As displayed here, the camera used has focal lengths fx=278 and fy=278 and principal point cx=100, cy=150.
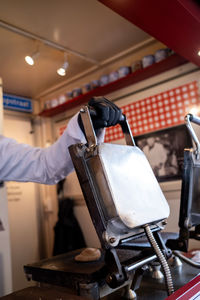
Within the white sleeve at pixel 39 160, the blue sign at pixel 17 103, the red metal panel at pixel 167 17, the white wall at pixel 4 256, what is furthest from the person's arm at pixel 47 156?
the blue sign at pixel 17 103

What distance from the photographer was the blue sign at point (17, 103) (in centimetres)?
305

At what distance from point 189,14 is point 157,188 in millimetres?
972

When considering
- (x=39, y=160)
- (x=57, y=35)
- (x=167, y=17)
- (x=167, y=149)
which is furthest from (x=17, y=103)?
(x=39, y=160)

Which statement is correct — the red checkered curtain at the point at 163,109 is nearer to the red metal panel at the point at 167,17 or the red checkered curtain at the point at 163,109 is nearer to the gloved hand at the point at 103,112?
the red metal panel at the point at 167,17

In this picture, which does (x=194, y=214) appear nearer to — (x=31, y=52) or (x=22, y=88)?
(x=31, y=52)

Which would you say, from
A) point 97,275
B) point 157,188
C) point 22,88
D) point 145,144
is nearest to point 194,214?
point 157,188

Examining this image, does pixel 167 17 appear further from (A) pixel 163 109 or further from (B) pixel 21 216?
(B) pixel 21 216

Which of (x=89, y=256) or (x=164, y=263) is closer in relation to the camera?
(x=164, y=263)

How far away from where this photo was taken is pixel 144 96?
2346 millimetres

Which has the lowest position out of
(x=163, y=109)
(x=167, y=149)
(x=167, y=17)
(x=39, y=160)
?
(x=39, y=160)

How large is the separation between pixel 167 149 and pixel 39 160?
1.39 meters

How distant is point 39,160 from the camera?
0.98m

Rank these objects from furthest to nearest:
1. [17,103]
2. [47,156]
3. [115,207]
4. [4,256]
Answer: [17,103], [4,256], [47,156], [115,207]

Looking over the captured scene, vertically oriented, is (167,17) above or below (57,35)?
below
